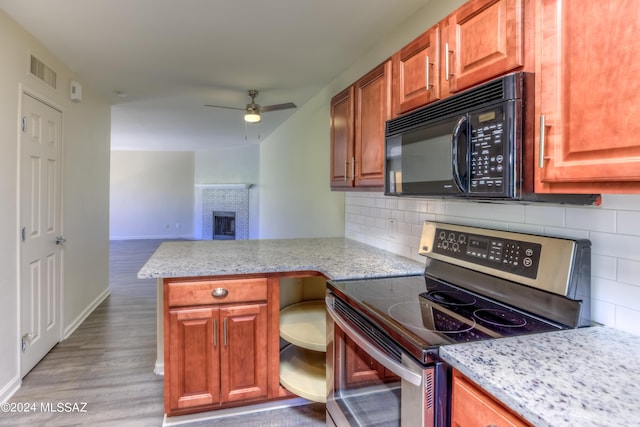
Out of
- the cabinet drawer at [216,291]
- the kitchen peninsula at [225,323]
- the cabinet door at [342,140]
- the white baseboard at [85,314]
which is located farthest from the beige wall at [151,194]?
the cabinet drawer at [216,291]

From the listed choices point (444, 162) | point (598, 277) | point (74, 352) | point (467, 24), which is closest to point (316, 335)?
point (444, 162)

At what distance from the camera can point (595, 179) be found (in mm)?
840

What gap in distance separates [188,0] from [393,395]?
7.25 ft

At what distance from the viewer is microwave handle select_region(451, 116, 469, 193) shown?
3.96ft

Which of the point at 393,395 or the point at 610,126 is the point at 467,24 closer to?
the point at 610,126

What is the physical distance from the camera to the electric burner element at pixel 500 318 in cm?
116

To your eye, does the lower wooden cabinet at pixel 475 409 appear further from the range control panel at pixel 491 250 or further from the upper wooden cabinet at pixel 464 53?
the upper wooden cabinet at pixel 464 53

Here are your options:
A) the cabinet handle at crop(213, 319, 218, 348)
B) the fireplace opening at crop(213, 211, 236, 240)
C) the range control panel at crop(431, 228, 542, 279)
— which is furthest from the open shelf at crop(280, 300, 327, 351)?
the fireplace opening at crop(213, 211, 236, 240)

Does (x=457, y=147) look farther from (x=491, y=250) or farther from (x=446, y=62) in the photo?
(x=491, y=250)

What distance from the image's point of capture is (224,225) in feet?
30.0

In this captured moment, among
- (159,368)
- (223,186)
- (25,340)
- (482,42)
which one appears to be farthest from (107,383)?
(223,186)

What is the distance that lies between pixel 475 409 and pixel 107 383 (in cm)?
246

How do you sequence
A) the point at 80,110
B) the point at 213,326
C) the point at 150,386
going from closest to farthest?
the point at 213,326, the point at 150,386, the point at 80,110

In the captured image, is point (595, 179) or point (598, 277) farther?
point (598, 277)
